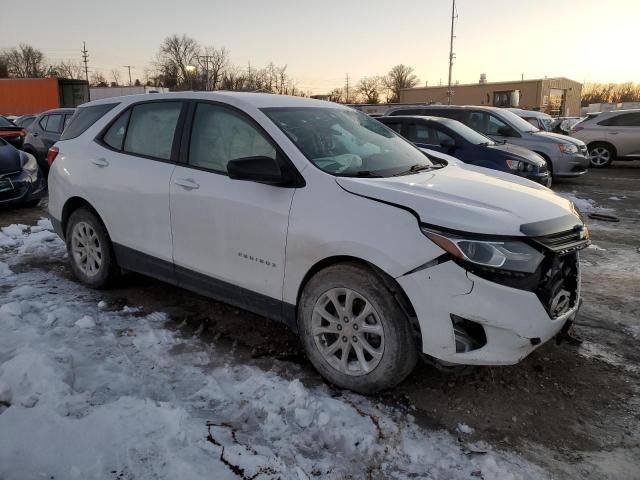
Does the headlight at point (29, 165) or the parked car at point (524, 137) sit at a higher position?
the parked car at point (524, 137)

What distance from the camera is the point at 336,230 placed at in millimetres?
2826

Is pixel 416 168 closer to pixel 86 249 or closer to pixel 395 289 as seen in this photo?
pixel 395 289

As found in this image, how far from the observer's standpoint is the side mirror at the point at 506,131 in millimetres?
11469

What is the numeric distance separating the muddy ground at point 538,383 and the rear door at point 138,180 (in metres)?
0.52

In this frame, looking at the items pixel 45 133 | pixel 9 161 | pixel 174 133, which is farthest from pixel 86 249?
pixel 45 133

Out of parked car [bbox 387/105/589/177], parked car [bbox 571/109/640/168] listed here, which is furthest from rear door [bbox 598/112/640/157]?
parked car [bbox 387/105/589/177]

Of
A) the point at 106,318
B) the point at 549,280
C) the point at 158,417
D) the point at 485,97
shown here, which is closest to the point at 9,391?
the point at 158,417

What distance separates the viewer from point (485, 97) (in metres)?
62.3

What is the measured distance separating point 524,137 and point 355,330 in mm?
10074

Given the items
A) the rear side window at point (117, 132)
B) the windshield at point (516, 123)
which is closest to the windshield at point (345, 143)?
the rear side window at point (117, 132)

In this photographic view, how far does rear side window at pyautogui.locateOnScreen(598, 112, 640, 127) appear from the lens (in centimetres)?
1458

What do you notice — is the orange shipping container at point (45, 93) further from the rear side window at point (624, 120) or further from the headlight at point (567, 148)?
the headlight at point (567, 148)

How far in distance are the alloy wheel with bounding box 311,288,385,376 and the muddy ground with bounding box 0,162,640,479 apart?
235mm

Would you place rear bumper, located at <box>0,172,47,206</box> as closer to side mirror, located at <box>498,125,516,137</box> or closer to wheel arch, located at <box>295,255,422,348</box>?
wheel arch, located at <box>295,255,422,348</box>
